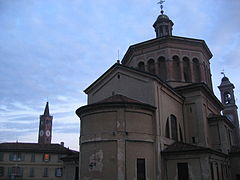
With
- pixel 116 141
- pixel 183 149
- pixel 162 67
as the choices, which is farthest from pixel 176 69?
pixel 116 141

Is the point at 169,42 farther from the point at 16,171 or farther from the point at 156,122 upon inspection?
the point at 16,171

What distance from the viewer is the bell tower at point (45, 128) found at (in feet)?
299

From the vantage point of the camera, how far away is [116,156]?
14.7 metres

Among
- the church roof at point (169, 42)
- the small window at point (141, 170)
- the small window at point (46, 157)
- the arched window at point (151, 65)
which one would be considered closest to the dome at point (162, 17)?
the church roof at point (169, 42)

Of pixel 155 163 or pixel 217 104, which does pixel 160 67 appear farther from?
pixel 155 163

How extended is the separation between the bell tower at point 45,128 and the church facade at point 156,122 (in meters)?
72.9

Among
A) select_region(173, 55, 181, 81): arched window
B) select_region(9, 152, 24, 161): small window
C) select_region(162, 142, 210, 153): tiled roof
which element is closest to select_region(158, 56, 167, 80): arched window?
select_region(173, 55, 181, 81): arched window

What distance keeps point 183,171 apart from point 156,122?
3.46 meters

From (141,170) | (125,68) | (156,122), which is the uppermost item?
(125,68)

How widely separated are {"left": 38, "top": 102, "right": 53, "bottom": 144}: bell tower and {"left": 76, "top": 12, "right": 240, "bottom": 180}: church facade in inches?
2869

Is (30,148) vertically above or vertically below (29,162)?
above

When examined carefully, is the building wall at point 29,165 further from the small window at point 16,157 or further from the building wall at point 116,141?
the building wall at point 116,141

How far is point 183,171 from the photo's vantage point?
16109mm

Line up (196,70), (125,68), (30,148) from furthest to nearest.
A: (30,148), (196,70), (125,68)
